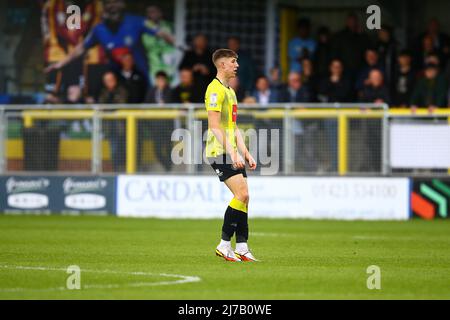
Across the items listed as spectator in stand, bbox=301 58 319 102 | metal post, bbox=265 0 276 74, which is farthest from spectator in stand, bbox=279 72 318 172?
metal post, bbox=265 0 276 74

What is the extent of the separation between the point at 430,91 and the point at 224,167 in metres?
11.0

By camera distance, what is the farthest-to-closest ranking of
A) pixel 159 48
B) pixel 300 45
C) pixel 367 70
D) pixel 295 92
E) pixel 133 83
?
pixel 159 48 → pixel 300 45 → pixel 133 83 → pixel 367 70 → pixel 295 92

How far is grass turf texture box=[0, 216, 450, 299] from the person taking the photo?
10.6 meters

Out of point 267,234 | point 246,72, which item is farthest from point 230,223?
point 246,72

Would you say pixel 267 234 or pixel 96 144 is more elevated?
pixel 96 144

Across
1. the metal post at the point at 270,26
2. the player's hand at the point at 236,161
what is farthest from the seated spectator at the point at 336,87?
the player's hand at the point at 236,161

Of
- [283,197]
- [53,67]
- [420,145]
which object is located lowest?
[283,197]

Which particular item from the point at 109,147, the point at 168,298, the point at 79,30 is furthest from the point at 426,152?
the point at 168,298

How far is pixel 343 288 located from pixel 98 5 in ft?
61.9

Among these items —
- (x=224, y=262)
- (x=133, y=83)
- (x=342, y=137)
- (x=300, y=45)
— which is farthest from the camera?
(x=300, y=45)

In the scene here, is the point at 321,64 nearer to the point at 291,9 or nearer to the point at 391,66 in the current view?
the point at 391,66

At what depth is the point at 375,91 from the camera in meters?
23.2

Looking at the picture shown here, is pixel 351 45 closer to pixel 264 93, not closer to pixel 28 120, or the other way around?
pixel 264 93

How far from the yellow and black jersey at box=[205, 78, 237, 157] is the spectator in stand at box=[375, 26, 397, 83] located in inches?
475
